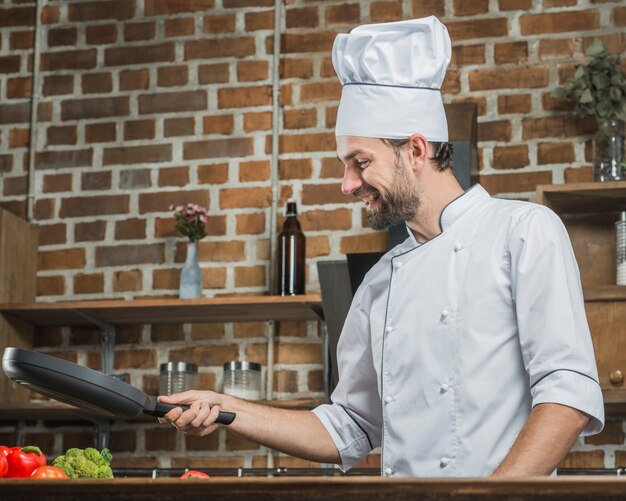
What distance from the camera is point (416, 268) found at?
1.90 meters

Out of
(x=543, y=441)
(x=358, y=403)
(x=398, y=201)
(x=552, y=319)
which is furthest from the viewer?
(x=358, y=403)

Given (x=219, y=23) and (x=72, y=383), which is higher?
(x=219, y=23)

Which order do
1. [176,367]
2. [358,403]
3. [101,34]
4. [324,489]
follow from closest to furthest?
[324,489], [358,403], [176,367], [101,34]

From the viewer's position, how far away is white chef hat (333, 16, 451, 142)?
1962 millimetres

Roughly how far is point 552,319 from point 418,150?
47 centimetres

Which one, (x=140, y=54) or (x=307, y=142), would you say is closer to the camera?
(x=307, y=142)

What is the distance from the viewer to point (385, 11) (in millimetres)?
3459

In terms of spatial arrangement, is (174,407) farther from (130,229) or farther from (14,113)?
(14,113)

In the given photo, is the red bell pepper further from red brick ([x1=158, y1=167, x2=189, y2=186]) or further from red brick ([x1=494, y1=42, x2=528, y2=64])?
red brick ([x1=494, y1=42, x2=528, y2=64])

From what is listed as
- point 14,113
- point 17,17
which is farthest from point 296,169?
point 17,17

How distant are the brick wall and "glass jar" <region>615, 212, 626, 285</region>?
0.32 m

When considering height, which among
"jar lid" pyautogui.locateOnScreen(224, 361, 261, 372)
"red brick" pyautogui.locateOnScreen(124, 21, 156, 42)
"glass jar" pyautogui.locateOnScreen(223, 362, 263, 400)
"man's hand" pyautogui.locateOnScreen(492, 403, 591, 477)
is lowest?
"glass jar" pyautogui.locateOnScreen(223, 362, 263, 400)

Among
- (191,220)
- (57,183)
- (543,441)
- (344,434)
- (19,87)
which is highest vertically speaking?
(19,87)

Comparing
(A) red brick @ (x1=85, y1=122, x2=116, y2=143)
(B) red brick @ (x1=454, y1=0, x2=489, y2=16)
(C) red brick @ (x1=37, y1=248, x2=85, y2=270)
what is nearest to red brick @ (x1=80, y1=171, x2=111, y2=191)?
(A) red brick @ (x1=85, y1=122, x2=116, y2=143)
